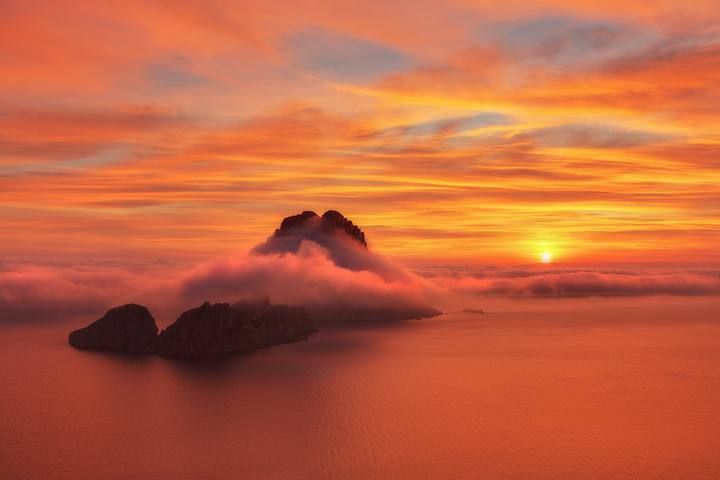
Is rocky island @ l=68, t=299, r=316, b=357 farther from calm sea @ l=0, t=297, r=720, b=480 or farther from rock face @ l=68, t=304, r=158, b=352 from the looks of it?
calm sea @ l=0, t=297, r=720, b=480

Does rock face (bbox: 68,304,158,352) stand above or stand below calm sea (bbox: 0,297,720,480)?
above

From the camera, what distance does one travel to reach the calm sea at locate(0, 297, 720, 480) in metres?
82.1

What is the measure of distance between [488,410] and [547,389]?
1095 inches

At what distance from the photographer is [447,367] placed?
173125 millimetres

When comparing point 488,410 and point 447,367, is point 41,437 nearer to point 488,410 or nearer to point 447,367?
point 488,410

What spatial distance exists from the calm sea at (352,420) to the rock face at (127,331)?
581 inches

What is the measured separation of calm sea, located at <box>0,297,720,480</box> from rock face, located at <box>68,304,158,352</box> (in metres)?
14.8

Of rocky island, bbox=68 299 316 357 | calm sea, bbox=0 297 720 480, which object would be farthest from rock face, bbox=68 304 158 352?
calm sea, bbox=0 297 720 480

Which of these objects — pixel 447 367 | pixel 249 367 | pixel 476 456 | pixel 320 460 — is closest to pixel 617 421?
pixel 476 456

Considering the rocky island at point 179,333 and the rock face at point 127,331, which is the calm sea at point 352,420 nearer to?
the rocky island at point 179,333

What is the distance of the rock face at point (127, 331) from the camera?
18838cm

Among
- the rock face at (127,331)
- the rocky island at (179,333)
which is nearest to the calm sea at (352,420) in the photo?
the rocky island at (179,333)

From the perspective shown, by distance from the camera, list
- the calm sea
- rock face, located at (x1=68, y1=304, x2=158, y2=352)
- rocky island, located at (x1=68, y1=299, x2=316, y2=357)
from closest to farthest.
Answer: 1. the calm sea
2. rocky island, located at (x1=68, y1=299, x2=316, y2=357)
3. rock face, located at (x1=68, y1=304, x2=158, y2=352)

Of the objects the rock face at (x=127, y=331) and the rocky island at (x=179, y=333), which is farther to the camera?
the rock face at (x=127, y=331)
